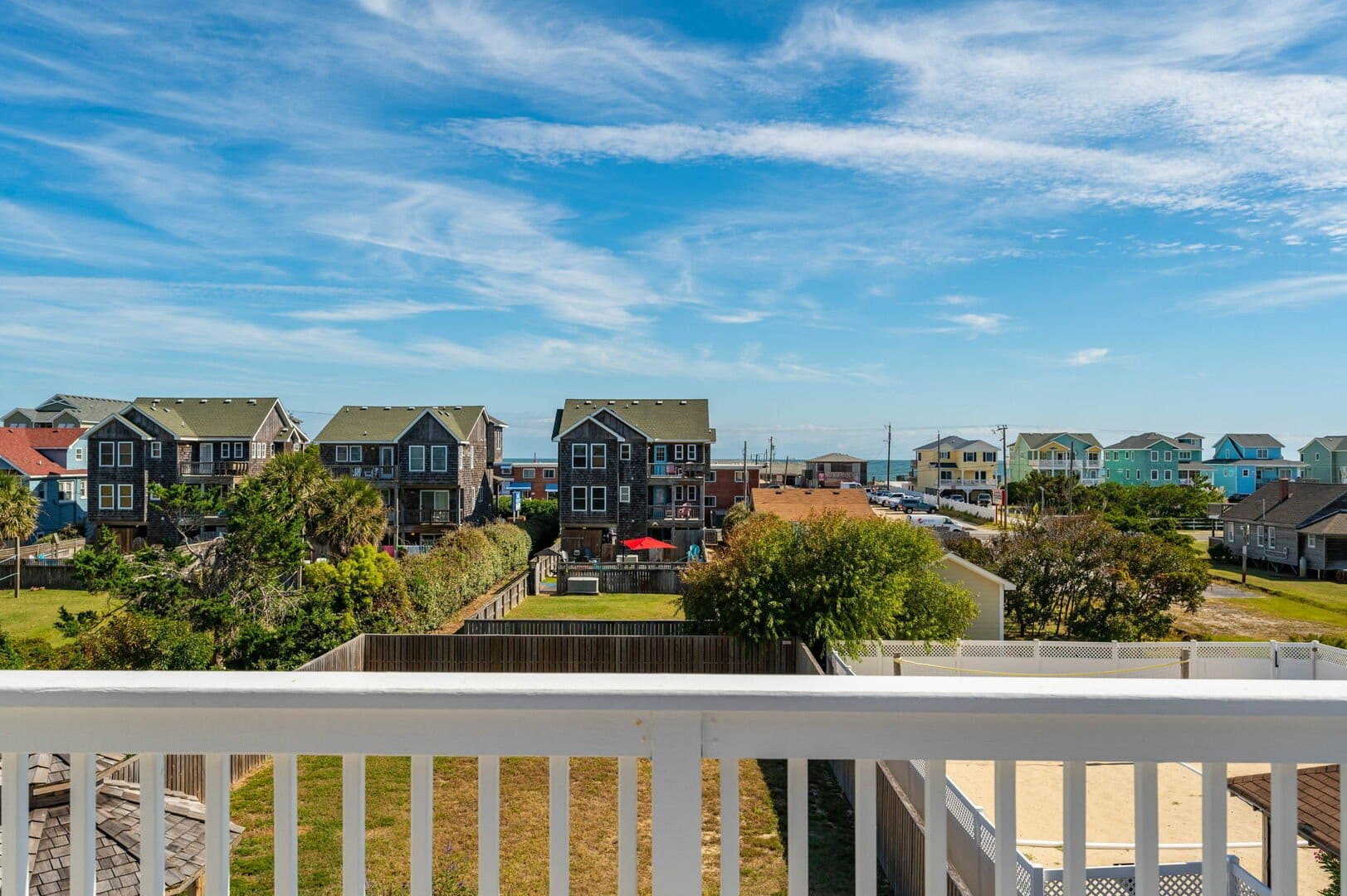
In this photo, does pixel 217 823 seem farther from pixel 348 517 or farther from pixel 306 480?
pixel 306 480

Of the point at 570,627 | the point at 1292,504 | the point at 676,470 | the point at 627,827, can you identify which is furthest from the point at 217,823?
the point at 1292,504

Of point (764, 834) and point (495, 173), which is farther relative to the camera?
point (495, 173)

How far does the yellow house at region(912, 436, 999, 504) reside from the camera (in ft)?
284

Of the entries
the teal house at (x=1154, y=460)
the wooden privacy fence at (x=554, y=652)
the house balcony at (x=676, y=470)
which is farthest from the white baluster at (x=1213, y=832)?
the teal house at (x=1154, y=460)

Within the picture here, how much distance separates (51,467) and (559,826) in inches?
2025

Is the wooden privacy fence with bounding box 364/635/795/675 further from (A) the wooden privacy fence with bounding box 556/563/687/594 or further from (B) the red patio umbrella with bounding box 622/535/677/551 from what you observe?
(B) the red patio umbrella with bounding box 622/535/677/551

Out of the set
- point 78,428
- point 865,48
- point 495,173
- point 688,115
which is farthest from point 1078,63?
point 78,428

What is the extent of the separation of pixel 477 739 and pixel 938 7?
9535 mm

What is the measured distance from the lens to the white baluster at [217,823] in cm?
138

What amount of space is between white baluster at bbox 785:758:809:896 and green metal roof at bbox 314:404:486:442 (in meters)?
40.2

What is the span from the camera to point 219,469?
4053 centimetres

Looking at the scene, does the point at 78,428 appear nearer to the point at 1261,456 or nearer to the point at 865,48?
the point at 865,48

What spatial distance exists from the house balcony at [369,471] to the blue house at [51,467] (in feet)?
40.1

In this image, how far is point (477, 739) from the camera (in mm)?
1334
